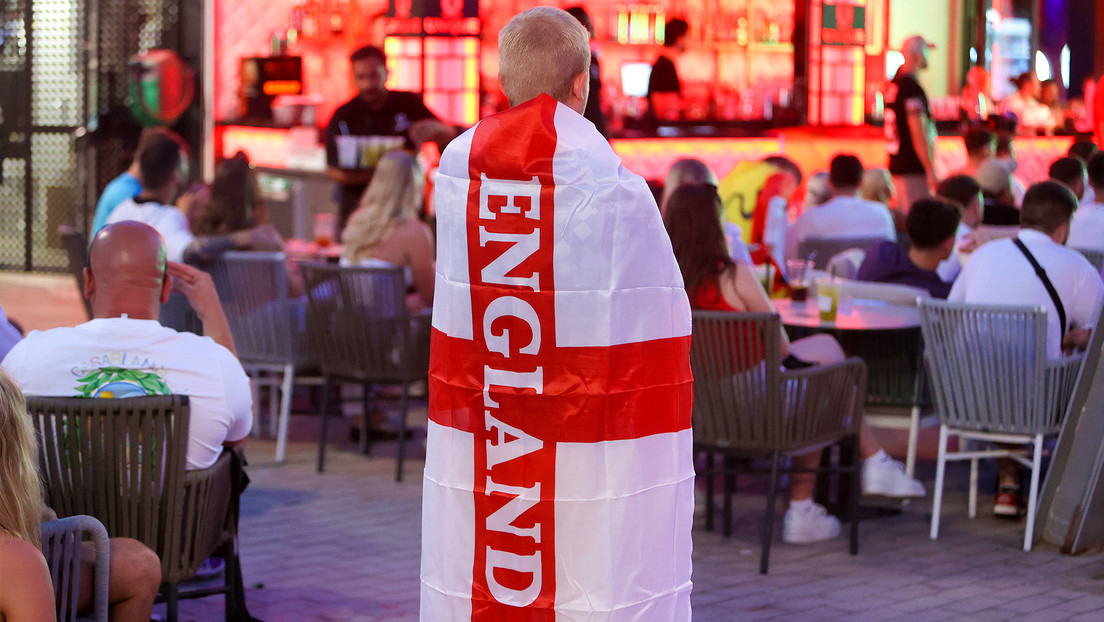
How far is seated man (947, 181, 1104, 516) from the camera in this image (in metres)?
4.93

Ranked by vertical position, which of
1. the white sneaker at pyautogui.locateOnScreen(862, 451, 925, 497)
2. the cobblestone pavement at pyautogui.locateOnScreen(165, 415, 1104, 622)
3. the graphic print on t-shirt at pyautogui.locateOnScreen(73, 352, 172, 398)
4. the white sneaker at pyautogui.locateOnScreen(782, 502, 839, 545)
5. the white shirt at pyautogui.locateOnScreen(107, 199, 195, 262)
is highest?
the white shirt at pyautogui.locateOnScreen(107, 199, 195, 262)

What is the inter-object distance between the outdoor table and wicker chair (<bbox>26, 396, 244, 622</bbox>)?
107 inches

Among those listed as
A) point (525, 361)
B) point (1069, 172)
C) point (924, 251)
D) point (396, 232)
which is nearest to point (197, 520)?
point (525, 361)

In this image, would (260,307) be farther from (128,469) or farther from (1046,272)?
(1046,272)

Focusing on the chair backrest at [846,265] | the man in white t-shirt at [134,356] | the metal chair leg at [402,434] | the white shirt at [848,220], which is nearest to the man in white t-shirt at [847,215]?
the white shirt at [848,220]

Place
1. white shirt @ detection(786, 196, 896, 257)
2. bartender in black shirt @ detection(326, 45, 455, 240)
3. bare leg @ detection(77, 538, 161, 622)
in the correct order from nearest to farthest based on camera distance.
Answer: bare leg @ detection(77, 538, 161, 622), white shirt @ detection(786, 196, 896, 257), bartender in black shirt @ detection(326, 45, 455, 240)

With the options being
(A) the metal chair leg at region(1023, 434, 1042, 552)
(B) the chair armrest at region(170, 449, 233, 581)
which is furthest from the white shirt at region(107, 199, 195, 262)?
(A) the metal chair leg at region(1023, 434, 1042, 552)

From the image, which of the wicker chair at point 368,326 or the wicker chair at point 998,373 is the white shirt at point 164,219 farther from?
the wicker chair at point 998,373

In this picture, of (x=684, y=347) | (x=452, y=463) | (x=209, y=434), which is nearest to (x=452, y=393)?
(x=452, y=463)

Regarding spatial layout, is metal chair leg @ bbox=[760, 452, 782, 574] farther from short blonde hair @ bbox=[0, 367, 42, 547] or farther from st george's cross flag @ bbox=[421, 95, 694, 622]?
short blonde hair @ bbox=[0, 367, 42, 547]

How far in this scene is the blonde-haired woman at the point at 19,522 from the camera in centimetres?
227

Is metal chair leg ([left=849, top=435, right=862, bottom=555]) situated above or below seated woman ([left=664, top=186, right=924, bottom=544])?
below

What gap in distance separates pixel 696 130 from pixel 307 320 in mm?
6419

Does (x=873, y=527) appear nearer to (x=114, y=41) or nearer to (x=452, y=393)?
(x=452, y=393)
